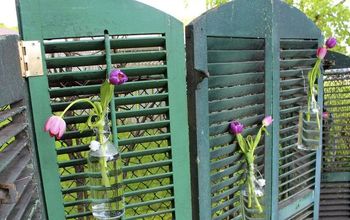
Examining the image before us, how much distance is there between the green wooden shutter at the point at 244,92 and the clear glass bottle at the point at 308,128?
58 millimetres

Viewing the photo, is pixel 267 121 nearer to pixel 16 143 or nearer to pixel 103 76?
pixel 103 76

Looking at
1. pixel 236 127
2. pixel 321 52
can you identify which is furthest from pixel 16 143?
pixel 321 52

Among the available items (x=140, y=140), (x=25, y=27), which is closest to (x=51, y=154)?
(x=140, y=140)

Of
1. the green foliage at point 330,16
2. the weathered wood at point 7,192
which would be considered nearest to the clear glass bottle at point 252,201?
the weathered wood at point 7,192

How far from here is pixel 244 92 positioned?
204 cm

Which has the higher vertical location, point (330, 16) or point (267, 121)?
point (330, 16)

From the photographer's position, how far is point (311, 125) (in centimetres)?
241

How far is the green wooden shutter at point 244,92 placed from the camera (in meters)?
1.78

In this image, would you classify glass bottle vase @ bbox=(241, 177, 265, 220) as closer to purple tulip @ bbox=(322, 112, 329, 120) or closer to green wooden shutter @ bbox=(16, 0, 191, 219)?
green wooden shutter @ bbox=(16, 0, 191, 219)

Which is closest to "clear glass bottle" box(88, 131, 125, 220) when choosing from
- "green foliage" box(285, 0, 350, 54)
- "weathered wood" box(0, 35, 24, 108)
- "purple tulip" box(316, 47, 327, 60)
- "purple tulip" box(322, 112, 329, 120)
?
"weathered wood" box(0, 35, 24, 108)

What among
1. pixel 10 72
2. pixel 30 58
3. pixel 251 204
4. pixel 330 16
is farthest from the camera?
pixel 330 16

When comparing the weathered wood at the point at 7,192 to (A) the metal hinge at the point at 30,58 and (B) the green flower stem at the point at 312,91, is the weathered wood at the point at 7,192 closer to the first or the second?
(A) the metal hinge at the point at 30,58

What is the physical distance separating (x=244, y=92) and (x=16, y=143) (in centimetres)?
128

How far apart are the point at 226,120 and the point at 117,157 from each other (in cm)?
74
